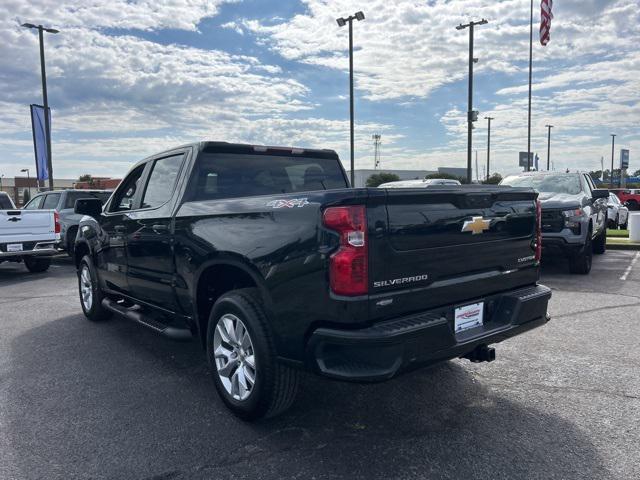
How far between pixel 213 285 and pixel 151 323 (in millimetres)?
964

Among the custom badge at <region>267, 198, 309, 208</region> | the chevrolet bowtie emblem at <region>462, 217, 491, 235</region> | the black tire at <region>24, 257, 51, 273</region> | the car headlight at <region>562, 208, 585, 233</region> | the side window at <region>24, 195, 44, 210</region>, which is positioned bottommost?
the black tire at <region>24, 257, 51, 273</region>

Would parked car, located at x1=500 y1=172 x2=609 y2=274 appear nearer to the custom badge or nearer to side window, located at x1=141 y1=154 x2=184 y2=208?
side window, located at x1=141 y1=154 x2=184 y2=208

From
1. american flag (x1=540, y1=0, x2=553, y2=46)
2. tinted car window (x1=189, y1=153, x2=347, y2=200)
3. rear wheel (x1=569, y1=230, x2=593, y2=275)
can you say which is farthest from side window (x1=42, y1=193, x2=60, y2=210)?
american flag (x1=540, y1=0, x2=553, y2=46)

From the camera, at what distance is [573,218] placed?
8531mm

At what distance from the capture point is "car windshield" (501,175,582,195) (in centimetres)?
971

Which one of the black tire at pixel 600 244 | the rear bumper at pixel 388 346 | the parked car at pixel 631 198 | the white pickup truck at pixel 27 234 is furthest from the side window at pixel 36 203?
the parked car at pixel 631 198

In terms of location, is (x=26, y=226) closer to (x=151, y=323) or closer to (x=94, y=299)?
(x=94, y=299)

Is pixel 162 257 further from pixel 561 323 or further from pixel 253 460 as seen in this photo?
pixel 561 323

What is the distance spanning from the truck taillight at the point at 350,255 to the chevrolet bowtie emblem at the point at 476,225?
0.83 m

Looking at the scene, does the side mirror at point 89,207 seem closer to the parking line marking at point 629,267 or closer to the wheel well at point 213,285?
the wheel well at point 213,285

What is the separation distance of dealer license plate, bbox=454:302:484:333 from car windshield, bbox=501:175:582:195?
7228mm

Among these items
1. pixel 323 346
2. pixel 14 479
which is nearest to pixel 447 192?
pixel 323 346

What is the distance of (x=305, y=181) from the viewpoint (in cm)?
477

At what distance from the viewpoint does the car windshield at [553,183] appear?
31.9 feet
